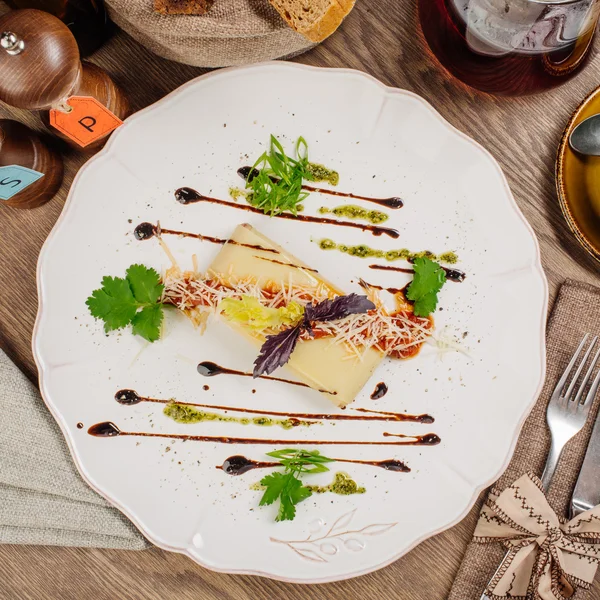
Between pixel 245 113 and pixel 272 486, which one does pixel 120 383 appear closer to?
pixel 272 486

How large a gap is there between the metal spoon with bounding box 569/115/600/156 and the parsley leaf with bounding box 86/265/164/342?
4.40 ft

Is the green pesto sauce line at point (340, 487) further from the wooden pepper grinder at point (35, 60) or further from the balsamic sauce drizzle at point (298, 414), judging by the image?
the wooden pepper grinder at point (35, 60)

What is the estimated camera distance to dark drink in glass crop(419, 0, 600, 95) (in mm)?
1395

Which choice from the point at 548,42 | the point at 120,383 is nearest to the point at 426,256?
the point at 548,42

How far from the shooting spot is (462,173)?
→ 183 cm

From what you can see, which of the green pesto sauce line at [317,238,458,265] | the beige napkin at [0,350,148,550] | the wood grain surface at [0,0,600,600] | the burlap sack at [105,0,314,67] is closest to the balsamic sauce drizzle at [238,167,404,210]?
the green pesto sauce line at [317,238,458,265]

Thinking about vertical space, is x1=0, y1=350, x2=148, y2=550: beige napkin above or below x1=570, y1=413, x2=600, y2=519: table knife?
below

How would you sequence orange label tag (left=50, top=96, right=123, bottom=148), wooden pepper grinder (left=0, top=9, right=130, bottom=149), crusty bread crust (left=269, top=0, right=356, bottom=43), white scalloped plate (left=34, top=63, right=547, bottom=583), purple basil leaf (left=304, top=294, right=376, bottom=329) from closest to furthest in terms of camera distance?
wooden pepper grinder (left=0, top=9, right=130, bottom=149), crusty bread crust (left=269, top=0, right=356, bottom=43), orange label tag (left=50, top=96, right=123, bottom=148), purple basil leaf (left=304, top=294, right=376, bottom=329), white scalloped plate (left=34, top=63, right=547, bottom=583)

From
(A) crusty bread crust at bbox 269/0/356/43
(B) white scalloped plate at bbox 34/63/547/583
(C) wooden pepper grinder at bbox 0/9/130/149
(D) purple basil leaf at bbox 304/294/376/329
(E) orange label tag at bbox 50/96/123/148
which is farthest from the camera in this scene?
(B) white scalloped plate at bbox 34/63/547/583

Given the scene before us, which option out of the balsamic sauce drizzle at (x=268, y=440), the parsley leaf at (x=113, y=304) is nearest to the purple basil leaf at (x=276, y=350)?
the balsamic sauce drizzle at (x=268, y=440)

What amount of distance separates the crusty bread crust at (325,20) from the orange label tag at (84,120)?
1.81 feet

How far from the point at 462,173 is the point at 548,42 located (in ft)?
1.46

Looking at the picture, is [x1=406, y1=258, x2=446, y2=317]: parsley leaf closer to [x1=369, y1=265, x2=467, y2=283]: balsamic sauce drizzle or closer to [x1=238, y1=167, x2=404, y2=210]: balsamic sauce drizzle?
[x1=369, y1=265, x2=467, y2=283]: balsamic sauce drizzle

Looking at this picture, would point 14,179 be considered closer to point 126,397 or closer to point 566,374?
point 126,397
